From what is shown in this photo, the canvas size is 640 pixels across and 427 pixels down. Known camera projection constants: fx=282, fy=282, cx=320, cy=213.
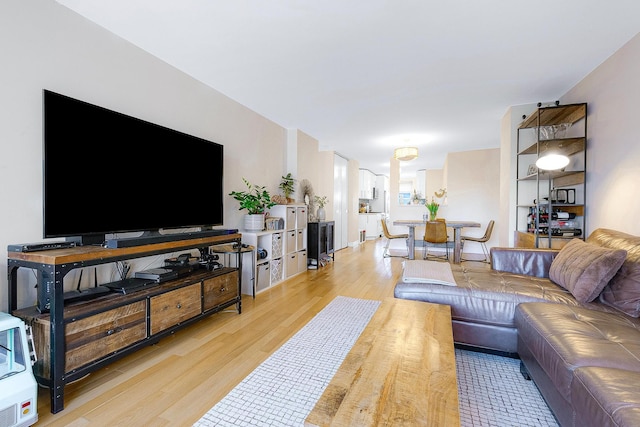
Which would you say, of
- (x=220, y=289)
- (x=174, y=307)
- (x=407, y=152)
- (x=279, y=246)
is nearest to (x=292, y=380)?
(x=174, y=307)

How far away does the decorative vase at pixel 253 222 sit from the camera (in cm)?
346

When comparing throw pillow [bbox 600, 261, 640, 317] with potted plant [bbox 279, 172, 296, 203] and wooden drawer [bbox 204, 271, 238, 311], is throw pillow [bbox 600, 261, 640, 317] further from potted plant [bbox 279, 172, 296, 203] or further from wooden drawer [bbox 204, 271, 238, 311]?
potted plant [bbox 279, 172, 296, 203]

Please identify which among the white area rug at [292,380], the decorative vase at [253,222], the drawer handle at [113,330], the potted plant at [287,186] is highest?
the potted plant at [287,186]

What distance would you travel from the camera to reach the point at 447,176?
6.66m

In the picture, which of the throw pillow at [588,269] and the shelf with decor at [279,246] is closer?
the throw pillow at [588,269]

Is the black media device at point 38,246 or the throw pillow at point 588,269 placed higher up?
the black media device at point 38,246

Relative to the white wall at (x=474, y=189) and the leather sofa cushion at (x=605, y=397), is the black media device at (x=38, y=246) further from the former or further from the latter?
the white wall at (x=474, y=189)

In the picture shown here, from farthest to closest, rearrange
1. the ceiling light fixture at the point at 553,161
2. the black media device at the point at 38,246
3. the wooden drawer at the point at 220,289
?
the ceiling light fixture at the point at 553,161
the wooden drawer at the point at 220,289
the black media device at the point at 38,246

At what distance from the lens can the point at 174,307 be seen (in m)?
2.06

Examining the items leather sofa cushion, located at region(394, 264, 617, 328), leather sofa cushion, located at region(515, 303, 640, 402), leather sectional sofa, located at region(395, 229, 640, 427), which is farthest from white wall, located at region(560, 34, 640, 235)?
leather sofa cushion, located at region(515, 303, 640, 402)

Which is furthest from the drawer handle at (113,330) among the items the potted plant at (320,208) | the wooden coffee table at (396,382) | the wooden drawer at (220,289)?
the potted plant at (320,208)

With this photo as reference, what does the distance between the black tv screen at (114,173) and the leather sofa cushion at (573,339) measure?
263cm

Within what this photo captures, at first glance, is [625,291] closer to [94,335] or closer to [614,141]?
[614,141]

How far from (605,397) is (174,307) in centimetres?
231
